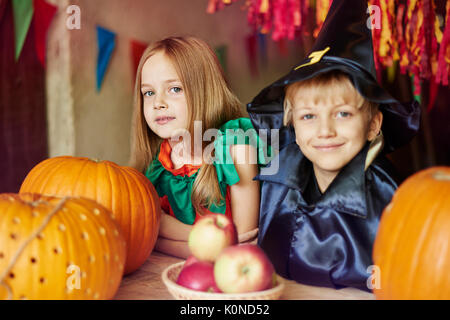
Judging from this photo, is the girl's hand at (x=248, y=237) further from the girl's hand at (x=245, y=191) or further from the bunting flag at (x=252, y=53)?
the bunting flag at (x=252, y=53)

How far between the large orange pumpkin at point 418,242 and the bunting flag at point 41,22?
2.46m

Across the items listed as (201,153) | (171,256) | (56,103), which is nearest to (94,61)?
(56,103)

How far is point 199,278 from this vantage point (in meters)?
0.81

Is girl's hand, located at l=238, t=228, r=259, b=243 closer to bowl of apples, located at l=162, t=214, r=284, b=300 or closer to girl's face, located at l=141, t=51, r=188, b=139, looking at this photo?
girl's face, located at l=141, t=51, r=188, b=139

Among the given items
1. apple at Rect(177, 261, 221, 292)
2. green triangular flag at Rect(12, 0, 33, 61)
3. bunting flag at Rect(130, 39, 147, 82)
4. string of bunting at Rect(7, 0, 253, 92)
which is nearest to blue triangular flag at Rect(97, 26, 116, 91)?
string of bunting at Rect(7, 0, 253, 92)

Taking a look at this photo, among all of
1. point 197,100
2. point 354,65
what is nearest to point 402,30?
point 197,100

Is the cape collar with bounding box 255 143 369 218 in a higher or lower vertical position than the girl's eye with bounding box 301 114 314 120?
lower

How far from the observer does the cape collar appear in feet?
3.25

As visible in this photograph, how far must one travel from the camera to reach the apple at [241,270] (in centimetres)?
77

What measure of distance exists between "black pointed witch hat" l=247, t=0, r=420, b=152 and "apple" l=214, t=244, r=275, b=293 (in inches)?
16.5
